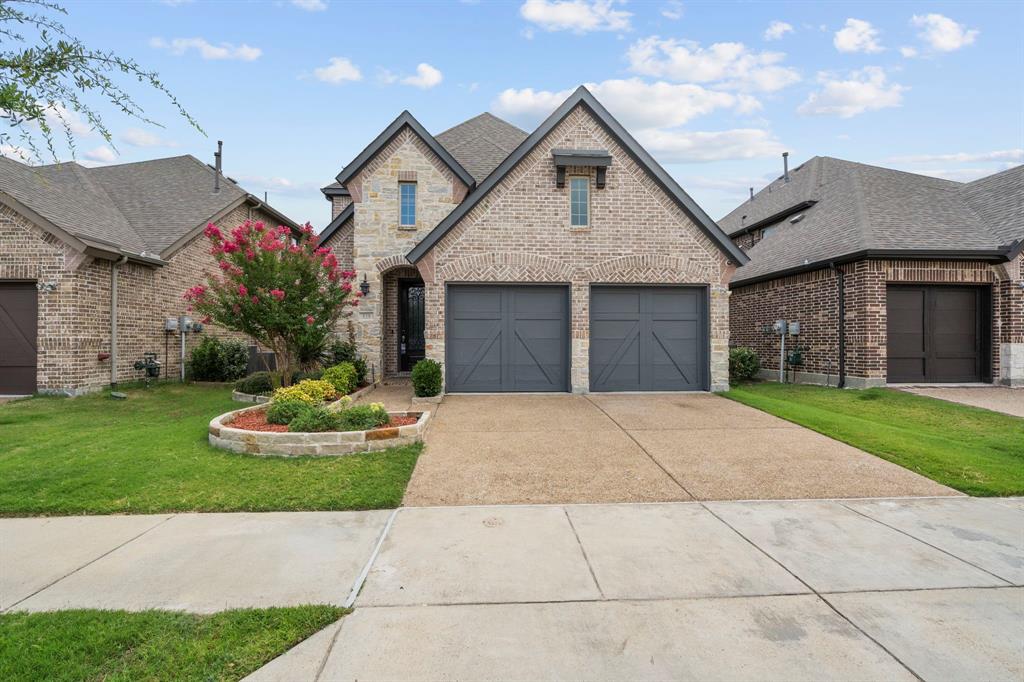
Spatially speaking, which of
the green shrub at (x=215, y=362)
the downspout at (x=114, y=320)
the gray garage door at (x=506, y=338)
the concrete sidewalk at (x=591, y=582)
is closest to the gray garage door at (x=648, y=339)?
the gray garage door at (x=506, y=338)

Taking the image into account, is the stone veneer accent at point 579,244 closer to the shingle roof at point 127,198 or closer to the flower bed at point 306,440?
the flower bed at point 306,440

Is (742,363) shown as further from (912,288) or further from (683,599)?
(683,599)

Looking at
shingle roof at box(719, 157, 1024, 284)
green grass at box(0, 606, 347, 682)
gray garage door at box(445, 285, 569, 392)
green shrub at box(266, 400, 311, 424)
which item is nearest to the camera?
green grass at box(0, 606, 347, 682)

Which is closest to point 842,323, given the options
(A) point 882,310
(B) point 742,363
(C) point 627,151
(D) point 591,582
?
(A) point 882,310

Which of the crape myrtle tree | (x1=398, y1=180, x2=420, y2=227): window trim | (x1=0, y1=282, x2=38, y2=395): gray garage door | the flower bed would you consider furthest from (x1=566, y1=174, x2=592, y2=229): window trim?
(x1=0, y1=282, x2=38, y2=395): gray garage door

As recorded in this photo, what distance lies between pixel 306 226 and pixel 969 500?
40.7 ft

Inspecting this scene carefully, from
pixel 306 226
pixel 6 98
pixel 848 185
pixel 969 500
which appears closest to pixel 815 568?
pixel 969 500

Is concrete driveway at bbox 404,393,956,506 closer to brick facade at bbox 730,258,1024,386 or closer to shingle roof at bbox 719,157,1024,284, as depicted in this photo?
brick facade at bbox 730,258,1024,386

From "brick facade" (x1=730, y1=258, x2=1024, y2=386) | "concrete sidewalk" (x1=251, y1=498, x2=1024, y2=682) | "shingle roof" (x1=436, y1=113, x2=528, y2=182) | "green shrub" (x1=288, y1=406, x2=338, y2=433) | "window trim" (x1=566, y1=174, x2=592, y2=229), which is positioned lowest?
"concrete sidewalk" (x1=251, y1=498, x2=1024, y2=682)

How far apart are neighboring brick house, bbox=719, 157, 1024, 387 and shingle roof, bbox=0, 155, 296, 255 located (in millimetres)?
19643

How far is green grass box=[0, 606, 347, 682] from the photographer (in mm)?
2660

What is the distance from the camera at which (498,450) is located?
7.28 m

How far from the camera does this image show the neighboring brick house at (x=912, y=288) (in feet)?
43.3

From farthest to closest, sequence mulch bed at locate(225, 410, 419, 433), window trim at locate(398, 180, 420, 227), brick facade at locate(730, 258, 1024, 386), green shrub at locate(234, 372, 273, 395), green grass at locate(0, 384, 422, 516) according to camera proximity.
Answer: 1. window trim at locate(398, 180, 420, 227)
2. brick facade at locate(730, 258, 1024, 386)
3. green shrub at locate(234, 372, 273, 395)
4. mulch bed at locate(225, 410, 419, 433)
5. green grass at locate(0, 384, 422, 516)
